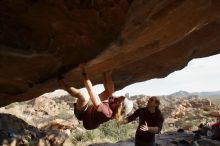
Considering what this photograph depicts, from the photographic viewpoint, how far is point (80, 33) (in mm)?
6707

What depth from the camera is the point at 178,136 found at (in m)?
16.1

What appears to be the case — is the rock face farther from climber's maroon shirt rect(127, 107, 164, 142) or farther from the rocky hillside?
the rocky hillside

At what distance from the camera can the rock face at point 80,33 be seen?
5992 mm

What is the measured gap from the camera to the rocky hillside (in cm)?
1206

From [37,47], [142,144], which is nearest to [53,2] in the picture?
[37,47]

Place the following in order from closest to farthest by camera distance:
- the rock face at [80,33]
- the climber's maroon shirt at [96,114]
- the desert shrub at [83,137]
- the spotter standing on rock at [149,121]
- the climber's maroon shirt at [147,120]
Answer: the rock face at [80,33]
the climber's maroon shirt at [96,114]
the spotter standing on rock at [149,121]
the climber's maroon shirt at [147,120]
the desert shrub at [83,137]

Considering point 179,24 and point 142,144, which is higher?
point 179,24

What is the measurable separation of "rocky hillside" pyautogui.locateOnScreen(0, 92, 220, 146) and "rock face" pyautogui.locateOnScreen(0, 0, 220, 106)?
134 inches

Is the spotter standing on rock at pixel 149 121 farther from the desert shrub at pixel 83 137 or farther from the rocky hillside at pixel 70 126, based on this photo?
the desert shrub at pixel 83 137

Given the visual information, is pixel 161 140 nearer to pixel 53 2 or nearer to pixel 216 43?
pixel 216 43

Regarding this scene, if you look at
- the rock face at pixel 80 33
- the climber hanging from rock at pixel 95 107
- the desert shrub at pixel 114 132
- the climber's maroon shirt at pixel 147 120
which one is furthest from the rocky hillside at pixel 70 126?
the climber hanging from rock at pixel 95 107

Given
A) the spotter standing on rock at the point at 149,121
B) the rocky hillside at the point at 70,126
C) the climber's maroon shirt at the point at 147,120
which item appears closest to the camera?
the spotter standing on rock at the point at 149,121

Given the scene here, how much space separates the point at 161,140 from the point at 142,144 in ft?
19.5

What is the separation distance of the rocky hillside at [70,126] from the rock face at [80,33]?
11.1 feet
